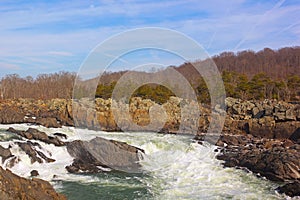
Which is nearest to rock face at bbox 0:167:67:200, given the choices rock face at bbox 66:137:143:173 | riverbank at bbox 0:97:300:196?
rock face at bbox 66:137:143:173

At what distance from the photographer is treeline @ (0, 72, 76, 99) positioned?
48750mm

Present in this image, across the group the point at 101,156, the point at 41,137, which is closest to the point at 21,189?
the point at 101,156

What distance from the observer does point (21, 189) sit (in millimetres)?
6902

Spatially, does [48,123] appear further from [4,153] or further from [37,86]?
[37,86]

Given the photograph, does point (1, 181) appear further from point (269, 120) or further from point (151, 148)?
point (269, 120)

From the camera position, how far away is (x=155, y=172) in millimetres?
13258

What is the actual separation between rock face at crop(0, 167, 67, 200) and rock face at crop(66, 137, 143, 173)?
5.02 metres

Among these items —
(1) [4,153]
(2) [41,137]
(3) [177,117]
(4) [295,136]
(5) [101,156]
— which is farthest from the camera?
(3) [177,117]

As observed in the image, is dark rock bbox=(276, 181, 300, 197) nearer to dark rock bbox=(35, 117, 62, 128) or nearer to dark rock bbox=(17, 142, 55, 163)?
dark rock bbox=(17, 142, 55, 163)

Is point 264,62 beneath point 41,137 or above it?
above

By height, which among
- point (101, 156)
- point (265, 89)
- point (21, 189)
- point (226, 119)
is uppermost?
point (265, 89)

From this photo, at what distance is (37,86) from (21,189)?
165 ft

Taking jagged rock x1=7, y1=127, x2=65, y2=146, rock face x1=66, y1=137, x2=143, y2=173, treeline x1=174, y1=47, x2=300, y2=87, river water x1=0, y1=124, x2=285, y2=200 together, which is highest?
treeline x1=174, y1=47, x2=300, y2=87

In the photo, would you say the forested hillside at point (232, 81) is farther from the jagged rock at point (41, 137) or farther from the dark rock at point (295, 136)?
the dark rock at point (295, 136)
